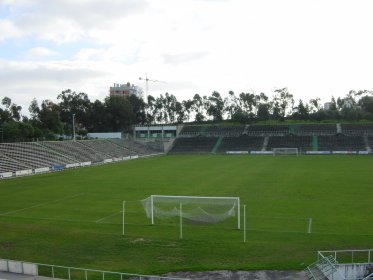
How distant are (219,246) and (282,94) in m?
108

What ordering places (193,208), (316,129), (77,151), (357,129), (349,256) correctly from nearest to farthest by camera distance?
(349,256) → (193,208) → (77,151) → (357,129) → (316,129)

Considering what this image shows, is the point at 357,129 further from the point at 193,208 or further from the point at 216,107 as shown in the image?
the point at 193,208

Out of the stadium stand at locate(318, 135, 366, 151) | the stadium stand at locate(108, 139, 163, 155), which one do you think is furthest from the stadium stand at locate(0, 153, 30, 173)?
the stadium stand at locate(318, 135, 366, 151)

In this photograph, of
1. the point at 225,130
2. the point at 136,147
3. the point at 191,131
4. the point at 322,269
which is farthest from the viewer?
the point at 191,131

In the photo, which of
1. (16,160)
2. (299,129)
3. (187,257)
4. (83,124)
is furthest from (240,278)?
(83,124)

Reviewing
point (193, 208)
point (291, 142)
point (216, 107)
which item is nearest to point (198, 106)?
point (216, 107)

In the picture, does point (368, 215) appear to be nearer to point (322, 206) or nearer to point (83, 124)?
point (322, 206)

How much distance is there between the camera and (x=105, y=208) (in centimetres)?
2572

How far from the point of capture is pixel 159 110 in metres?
123

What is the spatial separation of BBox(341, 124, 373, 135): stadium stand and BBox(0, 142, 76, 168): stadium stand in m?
53.1

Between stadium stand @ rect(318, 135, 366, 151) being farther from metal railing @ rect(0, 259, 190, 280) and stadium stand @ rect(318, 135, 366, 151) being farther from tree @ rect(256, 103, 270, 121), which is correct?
metal railing @ rect(0, 259, 190, 280)

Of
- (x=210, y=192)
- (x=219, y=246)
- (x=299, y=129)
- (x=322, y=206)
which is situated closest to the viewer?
(x=219, y=246)

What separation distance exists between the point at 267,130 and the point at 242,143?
27.7ft

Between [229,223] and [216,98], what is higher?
[216,98]
